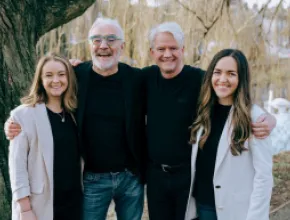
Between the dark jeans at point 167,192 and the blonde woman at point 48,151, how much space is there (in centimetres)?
44

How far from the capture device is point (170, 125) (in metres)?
2.41

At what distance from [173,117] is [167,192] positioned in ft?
→ 1.46

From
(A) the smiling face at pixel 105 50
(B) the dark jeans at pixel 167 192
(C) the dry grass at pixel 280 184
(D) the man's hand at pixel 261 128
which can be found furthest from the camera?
(C) the dry grass at pixel 280 184

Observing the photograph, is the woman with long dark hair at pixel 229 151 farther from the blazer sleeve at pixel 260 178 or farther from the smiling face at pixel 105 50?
the smiling face at pixel 105 50

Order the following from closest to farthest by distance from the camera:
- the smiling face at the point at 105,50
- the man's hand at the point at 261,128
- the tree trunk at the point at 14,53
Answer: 1. the man's hand at the point at 261,128
2. the smiling face at the point at 105,50
3. the tree trunk at the point at 14,53

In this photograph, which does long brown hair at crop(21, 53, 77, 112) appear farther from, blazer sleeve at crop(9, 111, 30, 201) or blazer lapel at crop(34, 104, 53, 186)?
blazer sleeve at crop(9, 111, 30, 201)

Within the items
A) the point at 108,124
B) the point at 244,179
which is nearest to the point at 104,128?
the point at 108,124

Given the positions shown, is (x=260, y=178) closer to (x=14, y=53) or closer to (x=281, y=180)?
(x=14, y=53)

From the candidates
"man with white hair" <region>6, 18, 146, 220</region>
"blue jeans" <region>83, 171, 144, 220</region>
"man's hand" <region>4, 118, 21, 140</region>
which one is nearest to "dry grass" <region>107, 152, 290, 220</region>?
"blue jeans" <region>83, 171, 144, 220</region>

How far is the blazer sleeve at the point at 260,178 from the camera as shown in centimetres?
207

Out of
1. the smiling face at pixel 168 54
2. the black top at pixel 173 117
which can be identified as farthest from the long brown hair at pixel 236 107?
the smiling face at pixel 168 54

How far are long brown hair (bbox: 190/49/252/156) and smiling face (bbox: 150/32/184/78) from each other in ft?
0.79

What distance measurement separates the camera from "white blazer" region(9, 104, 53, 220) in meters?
2.11

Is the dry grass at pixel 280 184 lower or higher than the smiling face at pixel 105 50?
lower
